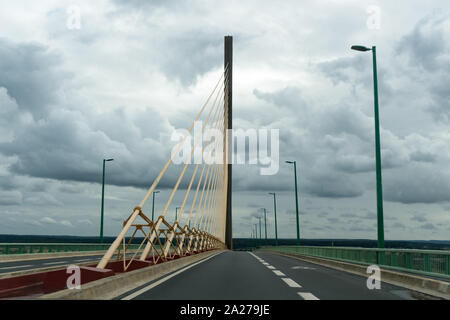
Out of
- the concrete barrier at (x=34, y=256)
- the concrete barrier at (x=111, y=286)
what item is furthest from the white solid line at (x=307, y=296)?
the concrete barrier at (x=34, y=256)

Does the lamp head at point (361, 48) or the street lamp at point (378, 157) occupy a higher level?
the lamp head at point (361, 48)

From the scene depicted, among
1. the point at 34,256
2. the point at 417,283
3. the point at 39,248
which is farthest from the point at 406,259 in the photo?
the point at 39,248

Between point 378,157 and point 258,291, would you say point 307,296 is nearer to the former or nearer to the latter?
point 258,291

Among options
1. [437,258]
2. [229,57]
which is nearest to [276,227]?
[229,57]

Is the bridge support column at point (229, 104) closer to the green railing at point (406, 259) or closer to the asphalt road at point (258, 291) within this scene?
the green railing at point (406, 259)

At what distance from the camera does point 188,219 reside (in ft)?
90.3

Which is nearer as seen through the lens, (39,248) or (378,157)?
(378,157)

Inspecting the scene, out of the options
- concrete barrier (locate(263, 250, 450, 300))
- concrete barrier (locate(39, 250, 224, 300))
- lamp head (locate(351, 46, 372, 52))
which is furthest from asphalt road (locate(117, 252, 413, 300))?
lamp head (locate(351, 46, 372, 52))

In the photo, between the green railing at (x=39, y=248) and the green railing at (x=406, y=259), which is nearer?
the green railing at (x=406, y=259)

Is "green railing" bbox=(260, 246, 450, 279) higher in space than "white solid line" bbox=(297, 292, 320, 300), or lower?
higher

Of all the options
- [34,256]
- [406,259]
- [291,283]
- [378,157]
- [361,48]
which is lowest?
[34,256]

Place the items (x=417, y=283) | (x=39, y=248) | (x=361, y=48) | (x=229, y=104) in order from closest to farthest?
1. (x=417, y=283)
2. (x=361, y=48)
3. (x=39, y=248)
4. (x=229, y=104)

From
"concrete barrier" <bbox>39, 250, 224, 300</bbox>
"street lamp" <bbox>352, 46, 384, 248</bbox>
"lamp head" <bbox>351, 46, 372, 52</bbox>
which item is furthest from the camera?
"lamp head" <bbox>351, 46, 372, 52</bbox>

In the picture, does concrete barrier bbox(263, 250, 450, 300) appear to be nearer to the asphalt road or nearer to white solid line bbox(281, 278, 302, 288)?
the asphalt road
